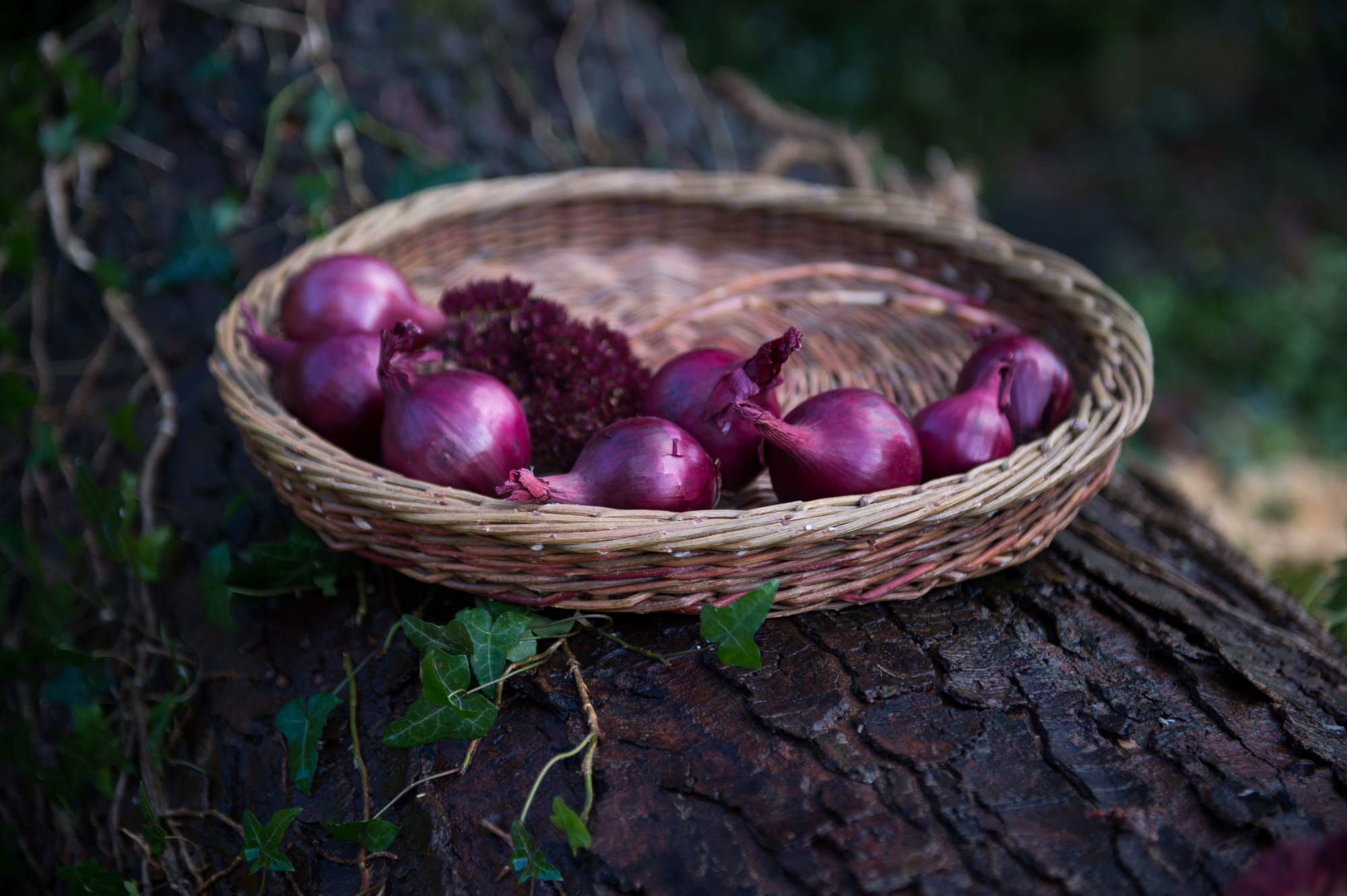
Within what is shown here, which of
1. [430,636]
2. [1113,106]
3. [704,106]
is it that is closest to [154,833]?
[430,636]

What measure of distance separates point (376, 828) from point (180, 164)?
162cm

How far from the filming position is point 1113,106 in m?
5.31

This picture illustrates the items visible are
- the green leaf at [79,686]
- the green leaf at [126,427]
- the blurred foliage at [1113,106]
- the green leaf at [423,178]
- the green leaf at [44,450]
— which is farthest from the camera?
the blurred foliage at [1113,106]

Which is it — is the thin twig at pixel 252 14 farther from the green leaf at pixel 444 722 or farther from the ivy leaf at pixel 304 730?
the green leaf at pixel 444 722

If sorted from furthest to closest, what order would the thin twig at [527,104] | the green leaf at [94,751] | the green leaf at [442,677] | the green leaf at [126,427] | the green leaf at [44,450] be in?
the thin twig at [527,104]
the green leaf at [44,450]
the green leaf at [126,427]
the green leaf at [94,751]
the green leaf at [442,677]

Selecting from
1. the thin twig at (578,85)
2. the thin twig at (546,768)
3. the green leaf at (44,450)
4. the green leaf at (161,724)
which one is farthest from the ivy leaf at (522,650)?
the thin twig at (578,85)

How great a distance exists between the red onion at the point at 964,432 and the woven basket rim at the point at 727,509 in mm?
43

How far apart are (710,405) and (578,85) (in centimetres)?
156

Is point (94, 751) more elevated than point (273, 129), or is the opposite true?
point (273, 129)

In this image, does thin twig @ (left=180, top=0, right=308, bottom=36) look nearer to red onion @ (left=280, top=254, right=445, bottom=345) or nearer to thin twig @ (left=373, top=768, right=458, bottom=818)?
red onion @ (left=280, top=254, right=445, bottom=345)

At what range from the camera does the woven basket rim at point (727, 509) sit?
102 cm

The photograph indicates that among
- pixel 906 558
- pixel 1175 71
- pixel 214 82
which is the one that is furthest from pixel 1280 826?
pixel 1175 71

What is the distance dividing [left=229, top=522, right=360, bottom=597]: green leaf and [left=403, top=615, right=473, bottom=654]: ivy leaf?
0.23 metres

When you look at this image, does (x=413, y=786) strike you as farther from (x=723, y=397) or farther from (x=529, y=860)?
(x=723, y=397)
